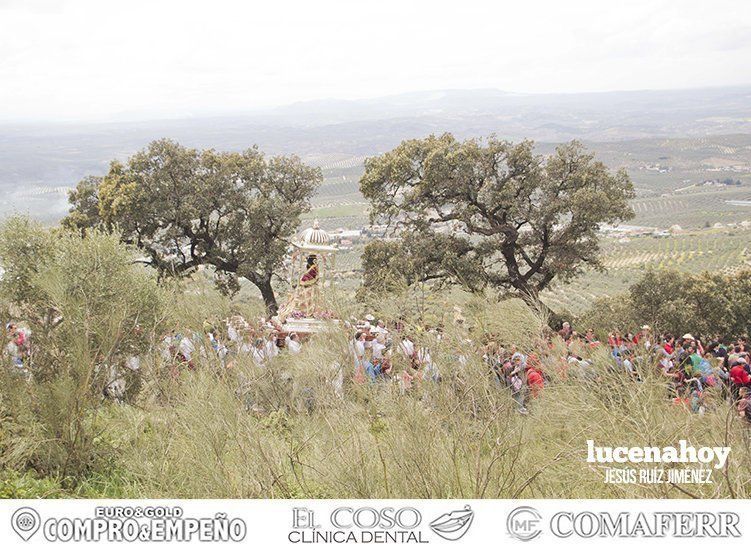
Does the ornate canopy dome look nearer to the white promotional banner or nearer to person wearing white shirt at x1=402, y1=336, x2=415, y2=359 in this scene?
person wearing white shirt at x1=402, y1=336, x2=415, y2=359

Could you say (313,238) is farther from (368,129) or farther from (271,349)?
(368,129)

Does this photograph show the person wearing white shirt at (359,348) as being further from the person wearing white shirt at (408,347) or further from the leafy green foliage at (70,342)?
the leafy green foliage at (70,342)

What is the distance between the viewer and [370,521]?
4.82 m

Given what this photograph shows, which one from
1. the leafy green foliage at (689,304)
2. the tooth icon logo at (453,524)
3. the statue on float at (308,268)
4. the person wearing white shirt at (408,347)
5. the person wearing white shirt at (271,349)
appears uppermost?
the person wearing white shirt at (408,347)

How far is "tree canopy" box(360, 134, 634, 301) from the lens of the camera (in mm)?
17812

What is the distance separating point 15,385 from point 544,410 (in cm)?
469

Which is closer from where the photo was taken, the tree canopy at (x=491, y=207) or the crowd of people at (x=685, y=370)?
the crowd of people at (x=685, y=370)

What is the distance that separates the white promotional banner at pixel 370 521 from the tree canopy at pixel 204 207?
14209mm

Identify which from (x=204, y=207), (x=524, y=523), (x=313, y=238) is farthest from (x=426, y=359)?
(x=204, y=207)

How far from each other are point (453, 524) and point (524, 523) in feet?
1.61

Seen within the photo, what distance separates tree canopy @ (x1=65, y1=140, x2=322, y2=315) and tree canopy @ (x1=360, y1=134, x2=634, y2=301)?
3.22 meters

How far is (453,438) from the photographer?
471 cm

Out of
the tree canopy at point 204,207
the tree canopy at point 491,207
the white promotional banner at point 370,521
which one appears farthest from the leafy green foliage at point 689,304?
the white promotional banner at point 370,521

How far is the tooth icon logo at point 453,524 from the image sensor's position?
4586 mm
